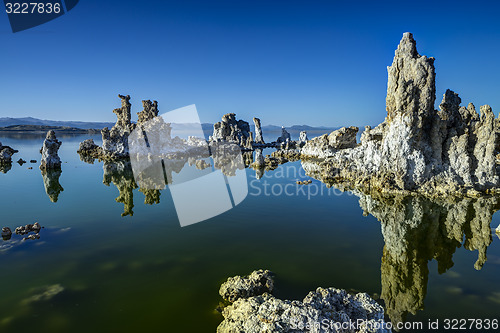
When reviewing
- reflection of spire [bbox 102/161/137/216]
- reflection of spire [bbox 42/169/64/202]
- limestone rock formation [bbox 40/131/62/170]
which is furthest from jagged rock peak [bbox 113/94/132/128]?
reflection of spire [bbox 42/169/64/202]

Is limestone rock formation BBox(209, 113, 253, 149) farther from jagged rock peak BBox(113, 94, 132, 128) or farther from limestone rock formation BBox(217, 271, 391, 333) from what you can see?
limestone rock formation BBox(217, 271, 391, 333)

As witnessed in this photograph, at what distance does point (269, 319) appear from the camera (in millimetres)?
7617

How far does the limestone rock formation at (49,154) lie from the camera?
41250mm

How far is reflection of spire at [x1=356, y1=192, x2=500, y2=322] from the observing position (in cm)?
1102

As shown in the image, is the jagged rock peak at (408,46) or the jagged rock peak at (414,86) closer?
the jagged rock peak at (414,86)

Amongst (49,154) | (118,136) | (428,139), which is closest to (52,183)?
(49,154)

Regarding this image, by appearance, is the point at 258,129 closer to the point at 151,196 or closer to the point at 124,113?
the point at 124,113

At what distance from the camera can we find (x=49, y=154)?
41.6 metres

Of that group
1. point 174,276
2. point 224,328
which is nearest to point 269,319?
point 224,328

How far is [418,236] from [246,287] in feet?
40.1

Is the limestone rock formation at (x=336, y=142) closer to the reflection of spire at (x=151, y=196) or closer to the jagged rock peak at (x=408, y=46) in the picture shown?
the jagged rock peak at (x=408, y=46)

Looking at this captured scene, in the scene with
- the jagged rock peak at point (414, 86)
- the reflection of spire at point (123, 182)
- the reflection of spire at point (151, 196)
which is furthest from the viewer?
the jagged rock peak at point (414, 86)

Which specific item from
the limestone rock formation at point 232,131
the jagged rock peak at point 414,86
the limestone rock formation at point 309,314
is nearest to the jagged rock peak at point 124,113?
the limestone rock formation at point 232,131

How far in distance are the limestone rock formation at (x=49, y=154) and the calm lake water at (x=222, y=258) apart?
18.5m
